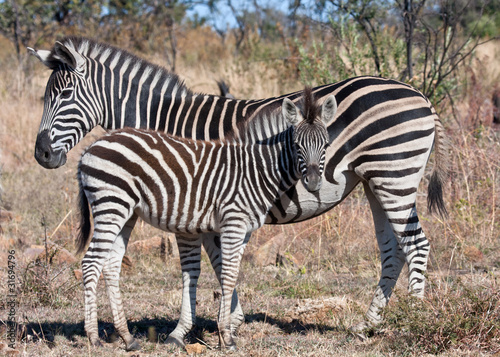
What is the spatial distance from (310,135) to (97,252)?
2175 mm

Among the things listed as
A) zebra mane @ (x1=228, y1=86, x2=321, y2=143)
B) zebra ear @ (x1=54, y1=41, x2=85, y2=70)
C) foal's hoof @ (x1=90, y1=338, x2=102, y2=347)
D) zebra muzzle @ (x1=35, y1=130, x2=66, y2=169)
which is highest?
zebra ear @ (x1=54, y1=41, x2=85, y2=70)

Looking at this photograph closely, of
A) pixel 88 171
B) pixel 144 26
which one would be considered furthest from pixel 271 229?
pixel 144 26

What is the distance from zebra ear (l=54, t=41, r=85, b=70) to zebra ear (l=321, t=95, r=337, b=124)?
8.89ft

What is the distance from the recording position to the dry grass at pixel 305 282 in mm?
4883

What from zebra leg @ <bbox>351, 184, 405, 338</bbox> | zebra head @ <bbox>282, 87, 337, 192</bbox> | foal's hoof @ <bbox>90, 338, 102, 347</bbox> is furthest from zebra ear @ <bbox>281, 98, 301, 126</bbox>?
foal's hoof @ <bbox>90, 338, 102, 347</bbox>

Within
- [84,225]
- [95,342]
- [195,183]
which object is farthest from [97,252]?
[195,183]

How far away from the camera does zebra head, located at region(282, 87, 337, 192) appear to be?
4781 mm

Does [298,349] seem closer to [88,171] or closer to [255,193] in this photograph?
[255,193]

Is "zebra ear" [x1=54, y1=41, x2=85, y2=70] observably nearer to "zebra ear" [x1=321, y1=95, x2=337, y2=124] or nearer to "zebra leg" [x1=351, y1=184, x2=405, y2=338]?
"zebra ear" [x1=321, y1=95, x2=337, y2=124]

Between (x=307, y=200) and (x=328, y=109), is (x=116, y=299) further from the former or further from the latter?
(x=328, y=109)

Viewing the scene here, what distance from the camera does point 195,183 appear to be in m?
5.00

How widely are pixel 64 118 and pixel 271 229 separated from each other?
14.2 feet

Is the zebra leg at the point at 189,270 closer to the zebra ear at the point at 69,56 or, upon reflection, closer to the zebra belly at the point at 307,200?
the zebra belly at the point at 307,200

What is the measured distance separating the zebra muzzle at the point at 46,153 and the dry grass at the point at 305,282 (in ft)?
4.10
